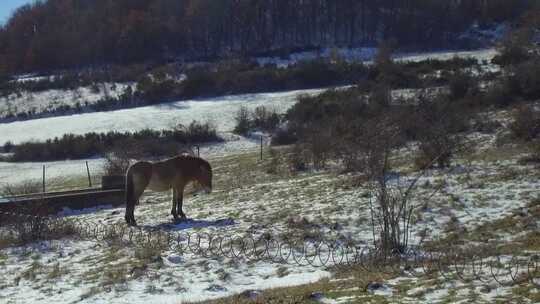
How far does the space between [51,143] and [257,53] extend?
41.7 m

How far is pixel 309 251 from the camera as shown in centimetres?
1123

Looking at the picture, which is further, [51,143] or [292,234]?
[51,143]

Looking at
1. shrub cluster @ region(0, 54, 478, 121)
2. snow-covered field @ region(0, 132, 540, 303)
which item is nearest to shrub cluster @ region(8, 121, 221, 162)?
shrub cluster @ region(0, 54, 478, 121)

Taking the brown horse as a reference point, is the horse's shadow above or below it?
below

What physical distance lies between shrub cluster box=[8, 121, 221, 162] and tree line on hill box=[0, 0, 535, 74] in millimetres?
38420

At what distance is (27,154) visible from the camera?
45.0 metres

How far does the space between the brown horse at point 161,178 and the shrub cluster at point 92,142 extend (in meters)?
26.6

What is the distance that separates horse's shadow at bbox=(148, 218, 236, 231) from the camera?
14492 mm

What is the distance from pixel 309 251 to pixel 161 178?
629cm

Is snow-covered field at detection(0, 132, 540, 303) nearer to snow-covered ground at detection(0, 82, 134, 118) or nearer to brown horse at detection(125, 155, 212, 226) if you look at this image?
brown horse at detection(125, 155, 212, 226)

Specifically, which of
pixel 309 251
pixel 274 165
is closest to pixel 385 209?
pixel 309 251

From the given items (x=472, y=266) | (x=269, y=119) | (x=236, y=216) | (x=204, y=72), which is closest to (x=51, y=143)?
(x=269, y=119)

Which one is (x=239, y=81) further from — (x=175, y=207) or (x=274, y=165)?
(x=175, y=207)

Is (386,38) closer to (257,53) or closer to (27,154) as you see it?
(257,53)
